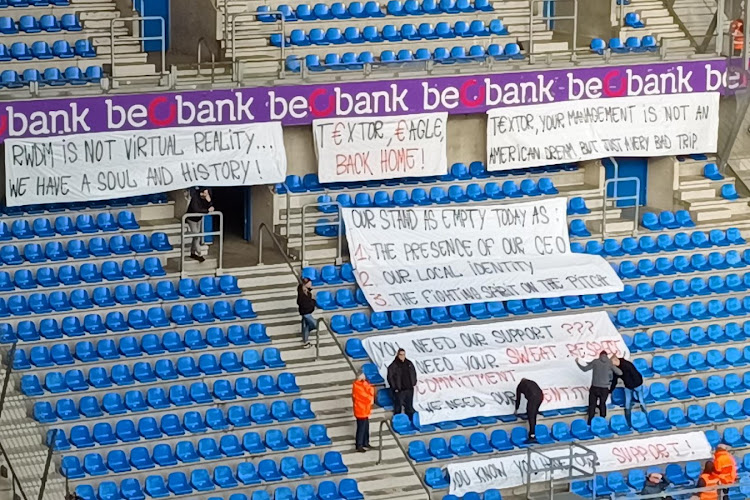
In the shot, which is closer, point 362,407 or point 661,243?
point 362,407

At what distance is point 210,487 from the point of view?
25.3 metres

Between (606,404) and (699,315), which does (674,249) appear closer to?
(699,315)

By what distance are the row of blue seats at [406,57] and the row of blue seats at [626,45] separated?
4.20 feet

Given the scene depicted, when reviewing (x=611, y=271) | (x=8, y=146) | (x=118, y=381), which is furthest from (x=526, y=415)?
(x=8, y=146)

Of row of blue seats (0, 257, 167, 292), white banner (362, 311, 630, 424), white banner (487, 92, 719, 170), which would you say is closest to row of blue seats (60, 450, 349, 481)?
white banner (362, 311, 630, 424)

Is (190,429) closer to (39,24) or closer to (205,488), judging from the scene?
(205,488)

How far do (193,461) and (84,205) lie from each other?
4.77 m

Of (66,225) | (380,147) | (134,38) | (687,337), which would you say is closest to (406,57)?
(380,147)

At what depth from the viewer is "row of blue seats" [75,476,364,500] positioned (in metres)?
24.8

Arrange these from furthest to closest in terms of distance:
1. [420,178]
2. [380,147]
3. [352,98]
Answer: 1. [420,178]
2. [380,147]
3. [352,98]

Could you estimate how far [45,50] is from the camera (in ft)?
94.9

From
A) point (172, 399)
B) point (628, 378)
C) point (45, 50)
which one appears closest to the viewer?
point (172, 399)

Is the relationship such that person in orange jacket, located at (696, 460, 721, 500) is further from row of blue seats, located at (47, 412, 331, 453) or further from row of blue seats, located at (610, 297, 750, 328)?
row of blue seats, located at (47, 412, 331, 453)

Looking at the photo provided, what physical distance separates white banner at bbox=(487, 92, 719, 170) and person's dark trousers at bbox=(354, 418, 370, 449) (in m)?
5.99
